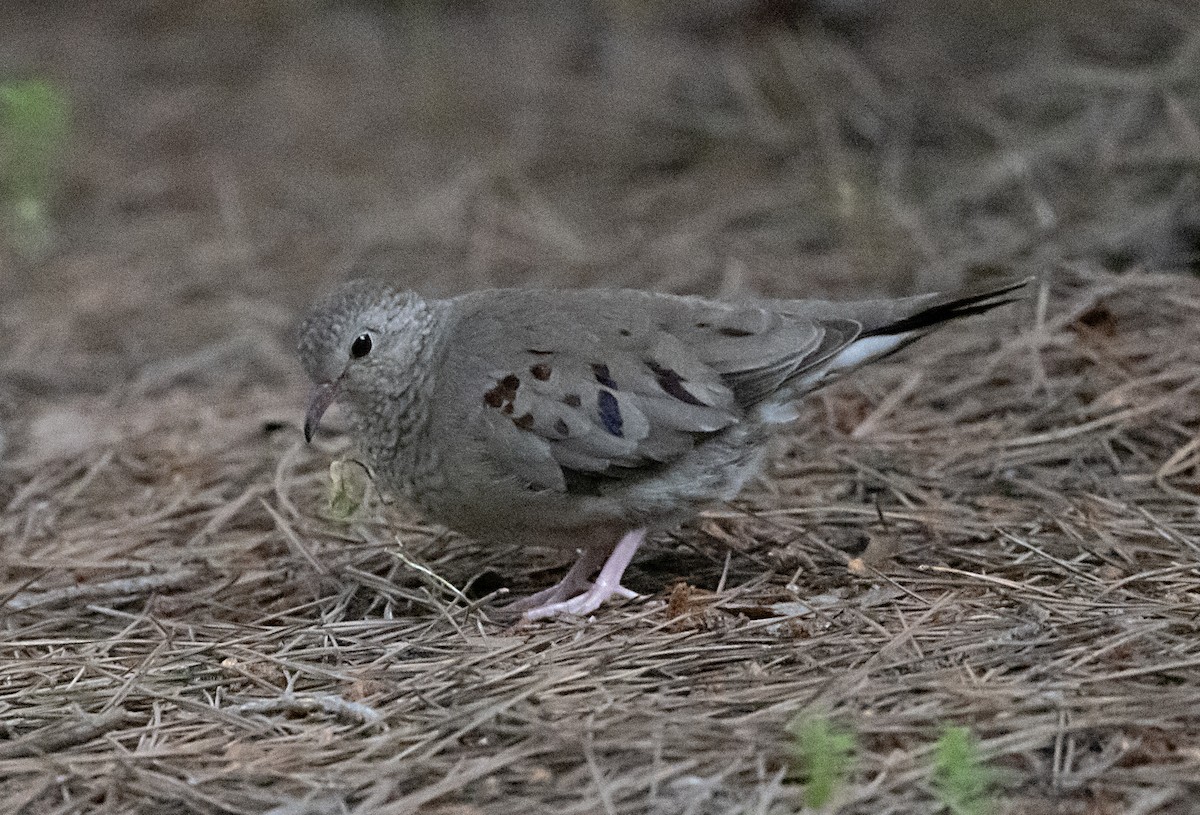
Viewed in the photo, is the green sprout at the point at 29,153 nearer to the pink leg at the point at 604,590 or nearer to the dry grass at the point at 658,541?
the dry grass at the point at 658,541

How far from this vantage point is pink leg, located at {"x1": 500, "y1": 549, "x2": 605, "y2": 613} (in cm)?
353

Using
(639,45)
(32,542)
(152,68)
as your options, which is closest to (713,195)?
(639,45)

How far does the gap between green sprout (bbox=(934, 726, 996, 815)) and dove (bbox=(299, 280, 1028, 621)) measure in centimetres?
118

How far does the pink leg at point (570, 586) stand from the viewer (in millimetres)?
3529

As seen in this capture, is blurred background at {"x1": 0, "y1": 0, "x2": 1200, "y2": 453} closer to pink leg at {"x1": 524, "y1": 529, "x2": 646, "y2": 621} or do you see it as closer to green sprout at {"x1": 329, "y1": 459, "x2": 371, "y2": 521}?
green sprout at {"x1": 329, "y1": 459, "x2": 371, "y2": 521}

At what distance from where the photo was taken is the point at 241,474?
4.42 metres

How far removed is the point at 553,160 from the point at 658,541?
3.92 meters

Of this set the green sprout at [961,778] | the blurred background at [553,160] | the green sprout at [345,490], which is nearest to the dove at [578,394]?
the green sprout at [345,490]

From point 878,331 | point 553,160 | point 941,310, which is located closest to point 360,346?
point 878,331

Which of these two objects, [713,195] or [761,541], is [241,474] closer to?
[761,541]

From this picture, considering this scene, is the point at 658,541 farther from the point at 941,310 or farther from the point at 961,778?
the point at 961,778

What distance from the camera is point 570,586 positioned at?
3629 mm

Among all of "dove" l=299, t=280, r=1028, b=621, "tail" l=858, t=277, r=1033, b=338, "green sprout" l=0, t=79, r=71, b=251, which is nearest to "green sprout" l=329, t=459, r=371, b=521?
"dove" l=299, t=280, r=1028, b=621

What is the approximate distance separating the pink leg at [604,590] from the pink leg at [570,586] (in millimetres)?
20
